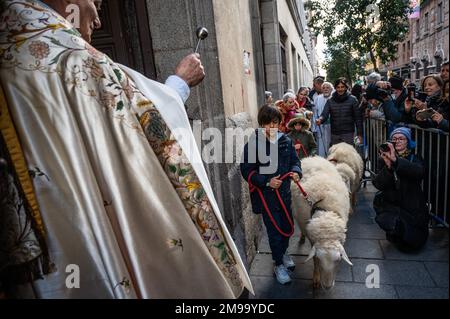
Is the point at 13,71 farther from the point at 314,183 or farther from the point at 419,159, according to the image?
the point at 419,159

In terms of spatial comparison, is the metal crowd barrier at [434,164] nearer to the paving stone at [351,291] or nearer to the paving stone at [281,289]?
the paving stone at [351,291]

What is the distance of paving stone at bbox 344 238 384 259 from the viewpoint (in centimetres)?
314

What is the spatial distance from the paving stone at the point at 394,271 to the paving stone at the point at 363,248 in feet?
0.38

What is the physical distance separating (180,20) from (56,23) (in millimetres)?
1682

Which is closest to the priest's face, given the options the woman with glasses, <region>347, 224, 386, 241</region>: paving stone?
the woman with glasses

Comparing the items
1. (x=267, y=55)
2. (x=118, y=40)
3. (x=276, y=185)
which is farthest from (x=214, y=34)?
(x=267, y=55)

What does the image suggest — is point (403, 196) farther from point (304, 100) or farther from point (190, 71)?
point (304, 100)

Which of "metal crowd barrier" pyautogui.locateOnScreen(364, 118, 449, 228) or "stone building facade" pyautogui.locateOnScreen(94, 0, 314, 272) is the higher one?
"stone building facade" pyautogui.locateOnScreen(94, 0, 314, 272)

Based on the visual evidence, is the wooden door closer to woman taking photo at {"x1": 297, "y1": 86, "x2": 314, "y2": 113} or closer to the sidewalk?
the sidewalk

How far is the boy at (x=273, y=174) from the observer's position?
2.89 meters

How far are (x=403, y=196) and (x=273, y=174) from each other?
1447 mm

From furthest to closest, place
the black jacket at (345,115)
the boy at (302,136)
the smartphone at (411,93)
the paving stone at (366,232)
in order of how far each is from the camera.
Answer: the black jacket at (345,115) < the boy at (302,136) < the smartphone at (411,93) < the paving stone at (366,232)

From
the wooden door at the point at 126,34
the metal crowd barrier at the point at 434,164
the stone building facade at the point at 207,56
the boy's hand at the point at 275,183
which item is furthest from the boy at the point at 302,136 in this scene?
the wooden door at the point at 126,34

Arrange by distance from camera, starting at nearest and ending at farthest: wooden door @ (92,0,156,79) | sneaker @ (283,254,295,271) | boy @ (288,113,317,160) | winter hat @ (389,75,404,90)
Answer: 1. wooden door @ (92,0,156,79)
2. sneaker @ (283,254,295,271)
3. boy @ (288,113,317,160)
4. winter hat @ (389,75,404,90)
